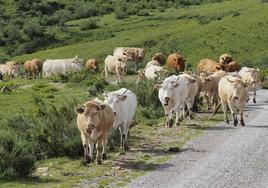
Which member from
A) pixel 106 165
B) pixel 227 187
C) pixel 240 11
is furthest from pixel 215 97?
pixel 240 11

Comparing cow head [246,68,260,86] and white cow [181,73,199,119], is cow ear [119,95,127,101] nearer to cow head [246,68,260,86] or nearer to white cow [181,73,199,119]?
white cow [181,73,199,119]

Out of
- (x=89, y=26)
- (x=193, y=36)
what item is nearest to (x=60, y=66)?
(x=193, y=36)

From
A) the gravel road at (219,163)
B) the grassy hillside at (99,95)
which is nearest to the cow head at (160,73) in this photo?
the grassy hillside at (99,95)

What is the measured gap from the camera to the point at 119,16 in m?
89.6

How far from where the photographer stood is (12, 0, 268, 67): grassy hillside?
6341 cm

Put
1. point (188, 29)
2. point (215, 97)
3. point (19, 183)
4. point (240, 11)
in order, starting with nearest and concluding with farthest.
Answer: point (19, 183)
point (215, 97)
point (188, 29)
point (240, 11)

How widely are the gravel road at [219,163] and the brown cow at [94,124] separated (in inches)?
70.5

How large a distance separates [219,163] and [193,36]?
5318 centimetres

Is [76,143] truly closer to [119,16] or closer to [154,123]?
[154,123]

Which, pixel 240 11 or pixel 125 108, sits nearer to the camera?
pixel 125 108

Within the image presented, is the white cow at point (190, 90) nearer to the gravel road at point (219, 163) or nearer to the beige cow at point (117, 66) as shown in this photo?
the gravel road at point (219, 163)

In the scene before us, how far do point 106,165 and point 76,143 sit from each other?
2119 millimetres

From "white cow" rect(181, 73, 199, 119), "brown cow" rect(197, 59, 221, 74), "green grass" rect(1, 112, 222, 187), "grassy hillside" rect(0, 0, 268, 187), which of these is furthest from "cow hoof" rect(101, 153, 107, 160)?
"brown cow" rect(197, 59, 221, 74)

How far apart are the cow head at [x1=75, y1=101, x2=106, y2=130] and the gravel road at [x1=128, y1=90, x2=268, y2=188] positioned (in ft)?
6.53
